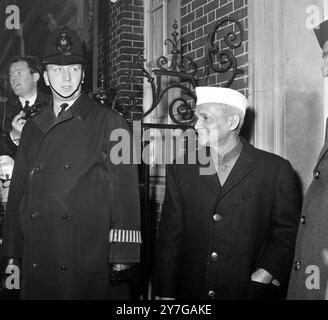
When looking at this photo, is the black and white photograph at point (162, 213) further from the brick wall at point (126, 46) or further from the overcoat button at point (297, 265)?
the brick wall at point (126, 46)

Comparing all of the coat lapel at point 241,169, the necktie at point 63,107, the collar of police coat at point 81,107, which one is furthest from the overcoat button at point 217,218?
the necktie at point 63,107

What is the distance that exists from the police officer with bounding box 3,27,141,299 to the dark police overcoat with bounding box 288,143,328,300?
904mm

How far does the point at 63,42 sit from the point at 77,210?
1.06m

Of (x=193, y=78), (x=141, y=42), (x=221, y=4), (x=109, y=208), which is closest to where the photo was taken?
(x=109, y=208)

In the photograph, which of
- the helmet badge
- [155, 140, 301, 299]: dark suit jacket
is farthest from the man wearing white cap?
the helmet badge

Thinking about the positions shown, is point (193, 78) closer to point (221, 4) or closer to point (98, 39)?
point (221, 4)

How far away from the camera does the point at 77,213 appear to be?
8.32ft

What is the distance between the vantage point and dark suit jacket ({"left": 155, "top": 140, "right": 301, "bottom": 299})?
2.42m

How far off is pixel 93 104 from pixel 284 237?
1404 millimetres

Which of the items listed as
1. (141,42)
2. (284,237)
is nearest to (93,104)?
(284,237)

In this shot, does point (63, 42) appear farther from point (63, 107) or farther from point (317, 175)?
point (317, 175)

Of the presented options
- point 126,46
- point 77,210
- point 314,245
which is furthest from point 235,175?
point 126,46

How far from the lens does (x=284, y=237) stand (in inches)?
95.4

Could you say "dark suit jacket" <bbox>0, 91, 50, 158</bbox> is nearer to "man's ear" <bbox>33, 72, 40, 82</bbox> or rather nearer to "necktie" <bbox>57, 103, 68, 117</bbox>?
"man's ear" <bbox>33, 72, 40, 82</bbox>
